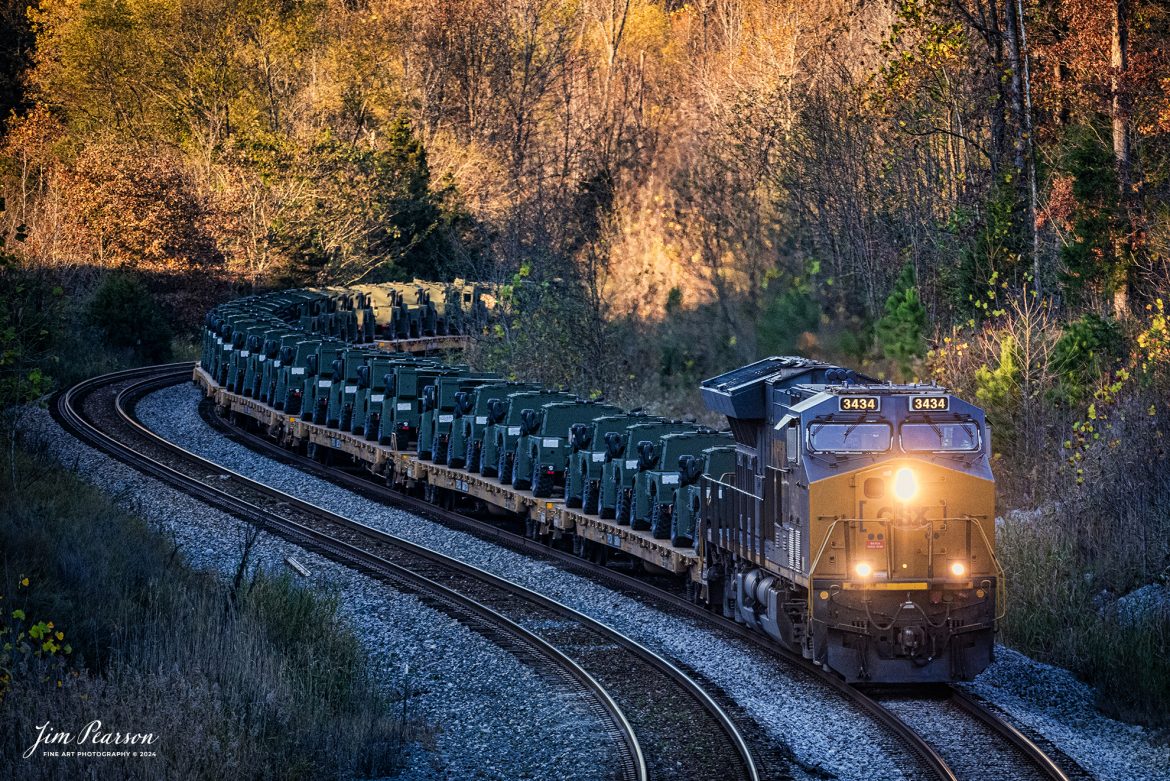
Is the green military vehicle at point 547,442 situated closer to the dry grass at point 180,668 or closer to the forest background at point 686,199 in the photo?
the dry grass at point 180,668

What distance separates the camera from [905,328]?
1254 inches

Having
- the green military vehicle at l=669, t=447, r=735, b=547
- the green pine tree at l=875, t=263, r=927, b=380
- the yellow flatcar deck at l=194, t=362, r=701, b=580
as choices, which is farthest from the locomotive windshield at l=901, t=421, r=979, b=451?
the green pine tree at l=875, t=263, r=927, b=380

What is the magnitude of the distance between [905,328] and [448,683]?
64.4ft

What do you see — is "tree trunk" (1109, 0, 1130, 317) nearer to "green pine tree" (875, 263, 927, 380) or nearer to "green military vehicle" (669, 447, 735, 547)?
"green pine tree" (875, 263, 927, 380)

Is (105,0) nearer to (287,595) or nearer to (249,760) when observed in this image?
(287,595)

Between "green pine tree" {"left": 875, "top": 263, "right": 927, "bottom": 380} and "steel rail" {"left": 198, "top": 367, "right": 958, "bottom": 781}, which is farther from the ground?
"green pine tree" {"left": 875, "top": 263, "right": 927, "bottom": 380}

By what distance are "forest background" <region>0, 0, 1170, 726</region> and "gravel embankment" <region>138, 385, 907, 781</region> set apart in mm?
2870

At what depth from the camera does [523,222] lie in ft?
178

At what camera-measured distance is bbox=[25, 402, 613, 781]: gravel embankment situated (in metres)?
12.1

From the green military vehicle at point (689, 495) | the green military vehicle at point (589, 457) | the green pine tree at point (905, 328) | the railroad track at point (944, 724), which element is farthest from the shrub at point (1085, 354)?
the railroad track at point (944, 724)

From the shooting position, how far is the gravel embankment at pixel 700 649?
1237cm

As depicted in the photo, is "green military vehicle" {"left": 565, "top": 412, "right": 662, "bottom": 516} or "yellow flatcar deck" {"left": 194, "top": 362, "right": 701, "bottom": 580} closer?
"yellow flatcar deck" {"left": 194, "top": 362, "right": 701, "bottom": 580}
